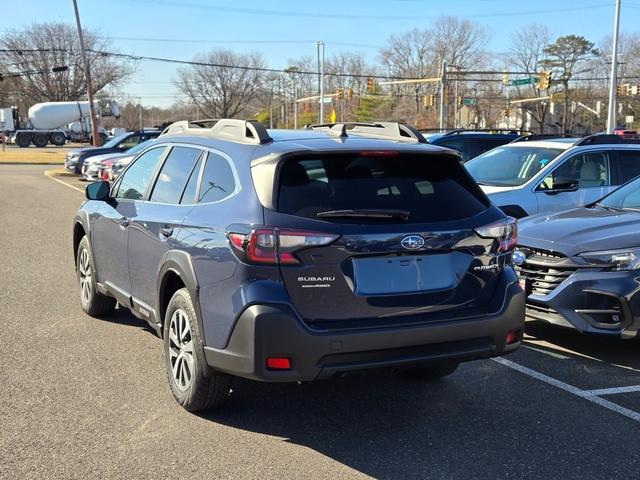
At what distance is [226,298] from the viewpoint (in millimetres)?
3422

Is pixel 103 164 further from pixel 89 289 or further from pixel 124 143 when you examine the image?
pixel 89 289

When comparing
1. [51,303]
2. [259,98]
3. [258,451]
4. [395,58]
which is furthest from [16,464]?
[259,98]

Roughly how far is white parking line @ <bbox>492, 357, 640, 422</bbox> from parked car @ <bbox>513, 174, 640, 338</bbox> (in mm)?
518

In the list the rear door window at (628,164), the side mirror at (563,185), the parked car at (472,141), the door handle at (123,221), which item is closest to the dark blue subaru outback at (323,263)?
the door handle at (123,221)

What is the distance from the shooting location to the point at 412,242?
3.45 m

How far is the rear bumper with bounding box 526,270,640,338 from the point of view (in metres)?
4.86

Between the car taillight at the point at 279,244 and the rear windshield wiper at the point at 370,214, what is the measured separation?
0.16m

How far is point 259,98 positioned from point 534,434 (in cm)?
9618

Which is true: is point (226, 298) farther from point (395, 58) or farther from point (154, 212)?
point (395, 58)

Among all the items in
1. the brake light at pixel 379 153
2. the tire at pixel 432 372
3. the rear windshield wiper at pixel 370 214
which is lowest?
the tire at pixel 432 372

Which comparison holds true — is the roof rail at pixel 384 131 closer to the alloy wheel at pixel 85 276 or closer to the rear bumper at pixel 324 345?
the rear bumper at pixel 324 345

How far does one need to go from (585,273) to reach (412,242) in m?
2.27

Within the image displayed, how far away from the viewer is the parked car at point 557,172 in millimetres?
8156

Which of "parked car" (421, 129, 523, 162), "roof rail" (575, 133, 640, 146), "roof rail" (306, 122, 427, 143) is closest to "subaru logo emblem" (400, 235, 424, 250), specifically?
"roof rail" (306, 122, 427, 143)
